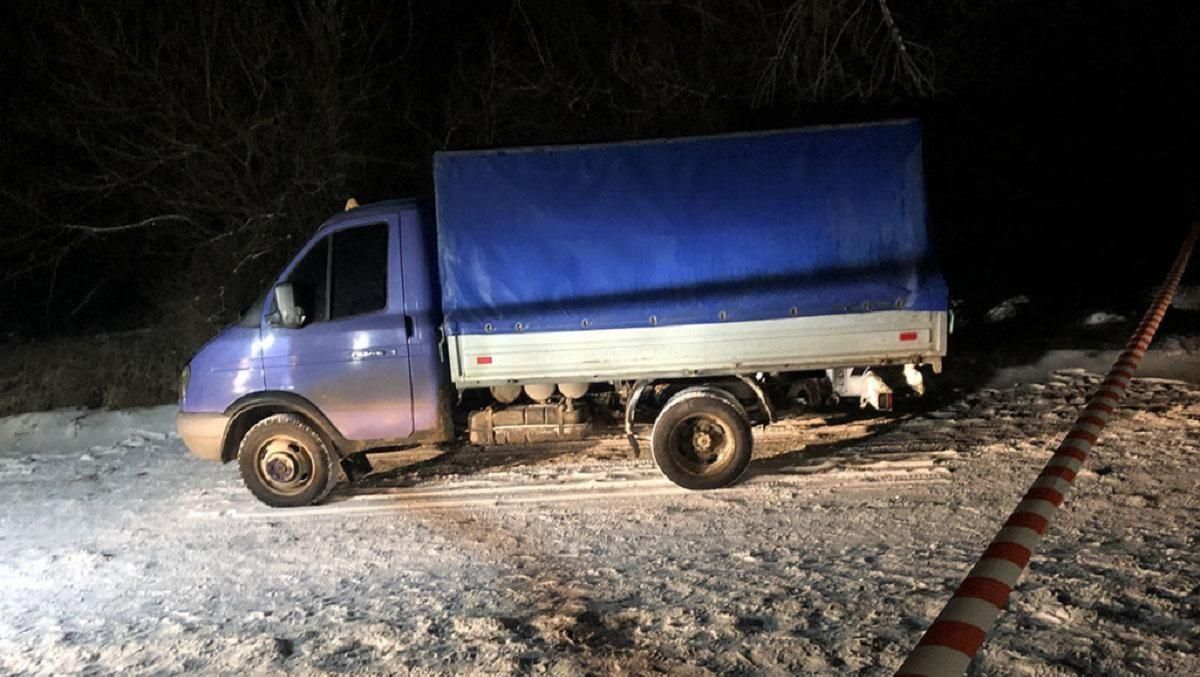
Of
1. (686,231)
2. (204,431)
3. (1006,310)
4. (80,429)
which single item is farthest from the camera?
(1006,310)

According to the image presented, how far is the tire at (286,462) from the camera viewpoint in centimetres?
715

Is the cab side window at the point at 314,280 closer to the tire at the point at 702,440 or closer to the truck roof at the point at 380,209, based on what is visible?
the truck roof at the point at 380,209

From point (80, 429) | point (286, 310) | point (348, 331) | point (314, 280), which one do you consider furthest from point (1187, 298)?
point (80, 429)

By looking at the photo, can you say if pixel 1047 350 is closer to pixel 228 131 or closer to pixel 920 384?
pixel 920 384

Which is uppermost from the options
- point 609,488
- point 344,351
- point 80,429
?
point 344,351

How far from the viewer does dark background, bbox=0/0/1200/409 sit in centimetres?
1284

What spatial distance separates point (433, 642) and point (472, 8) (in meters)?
13.9

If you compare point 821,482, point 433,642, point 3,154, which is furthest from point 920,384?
point 3,154

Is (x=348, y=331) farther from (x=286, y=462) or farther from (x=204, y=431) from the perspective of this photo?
(x=204, y=431)

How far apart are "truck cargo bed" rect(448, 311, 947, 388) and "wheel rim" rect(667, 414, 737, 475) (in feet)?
1.38

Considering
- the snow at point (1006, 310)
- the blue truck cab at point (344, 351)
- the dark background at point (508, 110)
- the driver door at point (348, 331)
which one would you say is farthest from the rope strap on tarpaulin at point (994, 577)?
the snow at point (1006, 310)

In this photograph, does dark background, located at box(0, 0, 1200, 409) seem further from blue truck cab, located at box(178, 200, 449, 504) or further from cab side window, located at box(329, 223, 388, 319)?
cab side window, located at box(329, 223, 388, 319)

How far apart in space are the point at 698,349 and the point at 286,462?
3442 millimetres

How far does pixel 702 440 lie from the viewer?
23.2 ft
